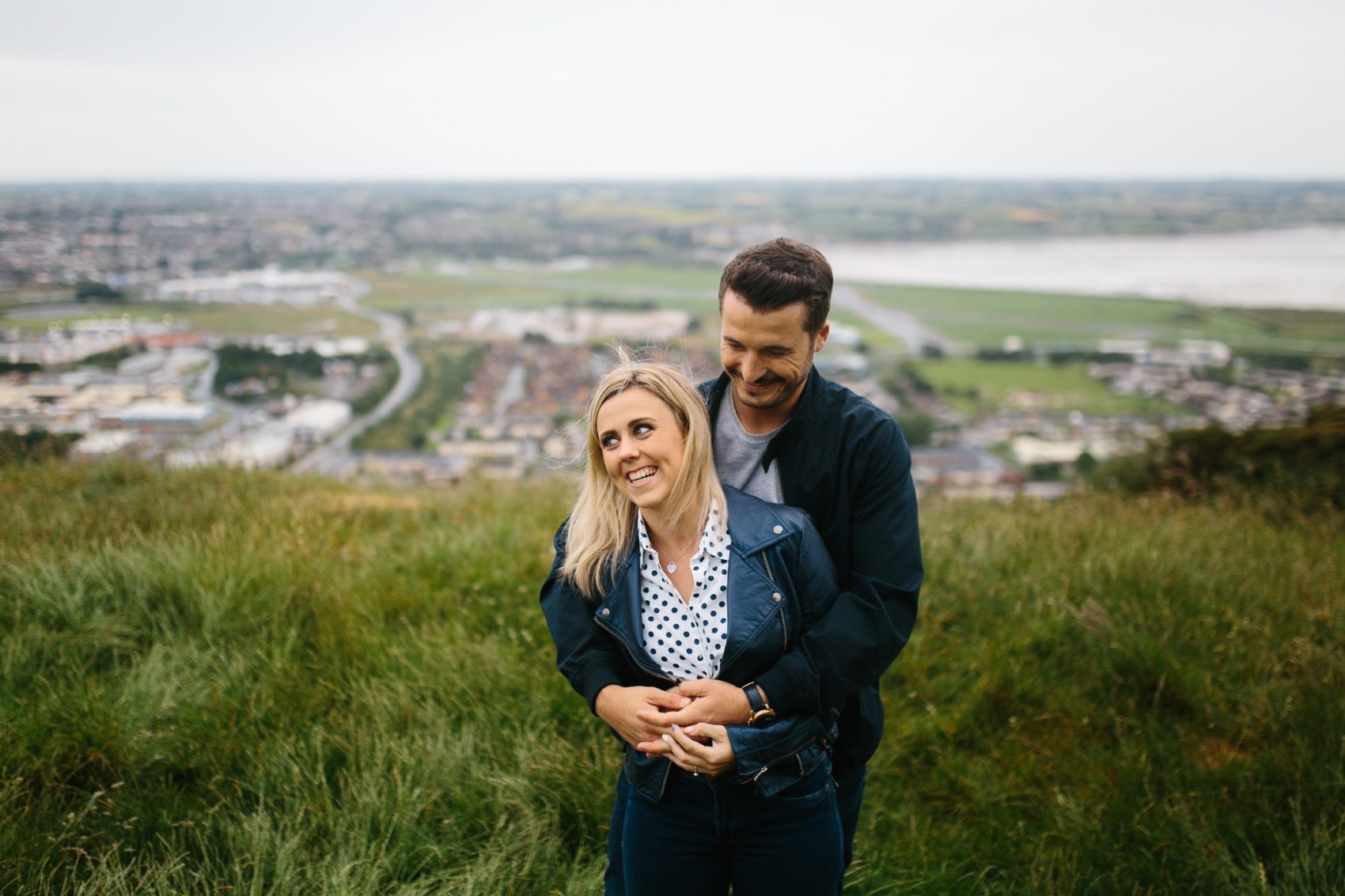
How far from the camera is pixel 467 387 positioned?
18.7 metres

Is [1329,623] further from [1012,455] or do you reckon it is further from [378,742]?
[1012,455]

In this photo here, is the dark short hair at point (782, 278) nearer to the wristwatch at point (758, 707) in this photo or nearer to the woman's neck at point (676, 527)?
the woman's neck at point (676, 527)

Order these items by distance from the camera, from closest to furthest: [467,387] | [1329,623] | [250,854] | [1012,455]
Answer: [250,854], [1329,623], [1012,455], [467,387]

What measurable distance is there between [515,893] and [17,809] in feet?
5.60

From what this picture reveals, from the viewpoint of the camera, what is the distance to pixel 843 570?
218 centimetres

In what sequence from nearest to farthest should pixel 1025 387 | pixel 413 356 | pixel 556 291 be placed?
1. pixel 413 356
2. pixel 1025 387
3. pixel 556 291

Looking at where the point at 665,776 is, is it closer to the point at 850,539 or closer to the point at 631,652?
the point at 631,652

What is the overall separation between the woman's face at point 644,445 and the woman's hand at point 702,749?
1.85 ft

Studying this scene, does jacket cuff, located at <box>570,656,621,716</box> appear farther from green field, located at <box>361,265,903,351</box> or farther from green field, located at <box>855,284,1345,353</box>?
green field, located at <box>855,284,1345,353</box>

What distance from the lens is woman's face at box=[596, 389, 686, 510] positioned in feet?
6.62

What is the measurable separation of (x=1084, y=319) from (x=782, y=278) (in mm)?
33071

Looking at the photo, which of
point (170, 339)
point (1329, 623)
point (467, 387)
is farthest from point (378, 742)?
point (170, 339)

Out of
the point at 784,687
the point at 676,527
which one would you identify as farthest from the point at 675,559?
the point at 784,687

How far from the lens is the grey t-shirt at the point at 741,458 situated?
Result: 2180mm
